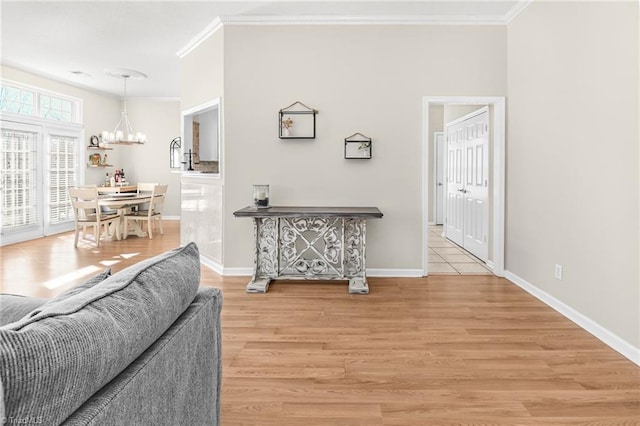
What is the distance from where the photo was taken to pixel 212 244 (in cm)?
538

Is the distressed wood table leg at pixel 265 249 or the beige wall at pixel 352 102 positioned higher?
the beige wall at pixel 352 102

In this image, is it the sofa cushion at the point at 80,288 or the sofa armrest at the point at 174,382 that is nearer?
the sofa armrest at the point at 174,382

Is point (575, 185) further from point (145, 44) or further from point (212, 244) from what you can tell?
point (145, 44)

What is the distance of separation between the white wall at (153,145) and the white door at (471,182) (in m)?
6.12

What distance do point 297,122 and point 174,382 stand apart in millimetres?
3974

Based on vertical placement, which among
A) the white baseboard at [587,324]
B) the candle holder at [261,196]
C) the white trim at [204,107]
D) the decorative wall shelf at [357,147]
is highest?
the white trim at [204,107]

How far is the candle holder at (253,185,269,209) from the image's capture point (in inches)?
184

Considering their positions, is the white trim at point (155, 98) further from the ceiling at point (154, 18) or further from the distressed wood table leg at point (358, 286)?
the distressed wood table leg at point (358, 286)

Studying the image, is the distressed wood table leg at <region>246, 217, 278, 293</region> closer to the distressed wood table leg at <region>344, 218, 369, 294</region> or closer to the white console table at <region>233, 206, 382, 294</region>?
the white console table at <region>233, 206, 382, 294</region>

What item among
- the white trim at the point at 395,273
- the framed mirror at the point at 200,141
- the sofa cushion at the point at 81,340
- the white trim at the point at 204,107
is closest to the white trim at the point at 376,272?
the white trim at the point at 395,273

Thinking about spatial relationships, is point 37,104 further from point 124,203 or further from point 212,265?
point 212,265

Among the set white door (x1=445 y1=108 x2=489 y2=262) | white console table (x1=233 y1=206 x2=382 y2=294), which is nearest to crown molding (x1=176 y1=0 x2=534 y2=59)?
white door (x1=445 y1=108 x2=489 y2=262)

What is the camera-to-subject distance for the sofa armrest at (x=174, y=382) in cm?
93

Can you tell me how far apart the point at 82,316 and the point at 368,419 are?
1548 mm
